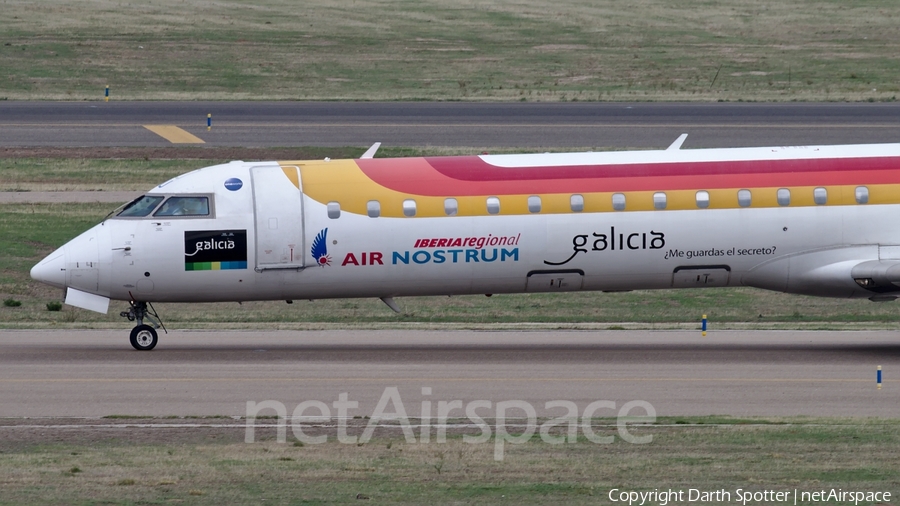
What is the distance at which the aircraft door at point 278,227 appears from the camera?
23547mm

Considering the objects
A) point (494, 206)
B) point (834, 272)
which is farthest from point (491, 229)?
point (834, 272)

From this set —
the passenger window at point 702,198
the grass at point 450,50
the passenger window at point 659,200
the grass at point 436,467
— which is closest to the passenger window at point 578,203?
the passenger window at point 659,200

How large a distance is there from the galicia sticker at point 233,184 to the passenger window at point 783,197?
9.68 m

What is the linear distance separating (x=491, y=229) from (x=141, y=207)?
6.25 m

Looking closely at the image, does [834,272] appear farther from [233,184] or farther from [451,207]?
[233,184]

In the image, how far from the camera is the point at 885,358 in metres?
23.5

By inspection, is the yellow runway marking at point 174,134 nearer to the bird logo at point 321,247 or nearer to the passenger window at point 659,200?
the bird logo at point 321,247

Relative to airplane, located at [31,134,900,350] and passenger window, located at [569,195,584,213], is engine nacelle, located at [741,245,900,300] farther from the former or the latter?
passenger window, located at [569,195,584,213]

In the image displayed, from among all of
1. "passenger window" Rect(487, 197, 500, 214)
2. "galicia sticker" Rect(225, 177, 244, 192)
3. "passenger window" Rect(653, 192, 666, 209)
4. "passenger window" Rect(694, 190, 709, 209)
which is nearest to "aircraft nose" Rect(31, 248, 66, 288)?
"galicia sticker" Rect(225, 177, 244, 192)

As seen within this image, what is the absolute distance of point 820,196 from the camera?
2411 cm

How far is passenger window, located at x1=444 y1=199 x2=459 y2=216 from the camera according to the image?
2366 cm

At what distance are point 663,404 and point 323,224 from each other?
24.8 feet

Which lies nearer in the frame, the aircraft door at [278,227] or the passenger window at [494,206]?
the aircraft door at [278,227]

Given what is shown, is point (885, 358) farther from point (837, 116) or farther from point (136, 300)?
point (837, 116)
